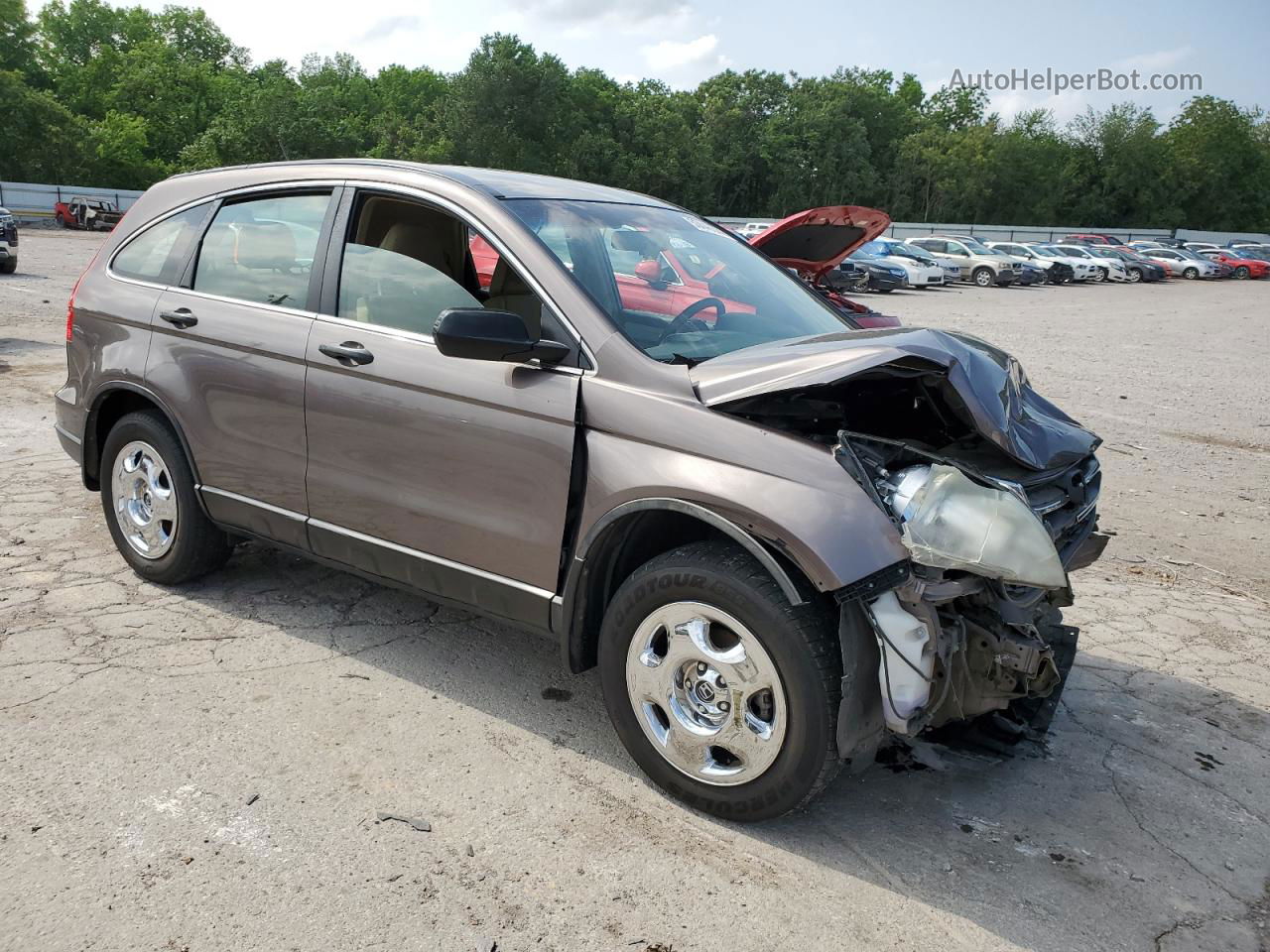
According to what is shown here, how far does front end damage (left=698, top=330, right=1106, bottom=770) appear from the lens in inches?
110

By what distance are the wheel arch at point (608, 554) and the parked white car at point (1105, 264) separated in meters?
42.7

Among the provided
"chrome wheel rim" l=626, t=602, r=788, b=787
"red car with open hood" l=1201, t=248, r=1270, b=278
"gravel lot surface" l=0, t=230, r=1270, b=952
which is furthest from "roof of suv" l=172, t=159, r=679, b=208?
"red car with open hood" l=1201, t=248, r=1270, b=278

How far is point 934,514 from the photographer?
2818 millimetres

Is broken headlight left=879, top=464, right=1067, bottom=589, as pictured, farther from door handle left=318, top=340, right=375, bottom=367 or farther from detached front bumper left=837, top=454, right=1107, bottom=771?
door handle left=318, top=340, right=375, bottom=367

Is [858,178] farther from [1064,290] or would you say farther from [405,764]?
[405,764]

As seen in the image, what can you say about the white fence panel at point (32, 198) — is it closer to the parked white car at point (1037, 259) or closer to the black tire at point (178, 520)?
the parked white car at point (1037, 259)

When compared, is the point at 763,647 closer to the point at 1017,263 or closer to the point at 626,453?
the point at 626,453

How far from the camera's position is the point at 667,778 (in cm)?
321

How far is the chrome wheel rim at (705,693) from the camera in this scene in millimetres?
2971

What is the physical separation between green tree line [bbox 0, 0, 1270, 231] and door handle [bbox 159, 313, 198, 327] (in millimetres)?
59824

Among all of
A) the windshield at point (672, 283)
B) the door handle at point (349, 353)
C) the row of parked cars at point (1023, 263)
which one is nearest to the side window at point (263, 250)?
the door handle at point (349, 353)

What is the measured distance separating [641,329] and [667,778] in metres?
1.45

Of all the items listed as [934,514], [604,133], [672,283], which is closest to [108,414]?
[672,283]

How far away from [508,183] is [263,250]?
1118 millimetres
